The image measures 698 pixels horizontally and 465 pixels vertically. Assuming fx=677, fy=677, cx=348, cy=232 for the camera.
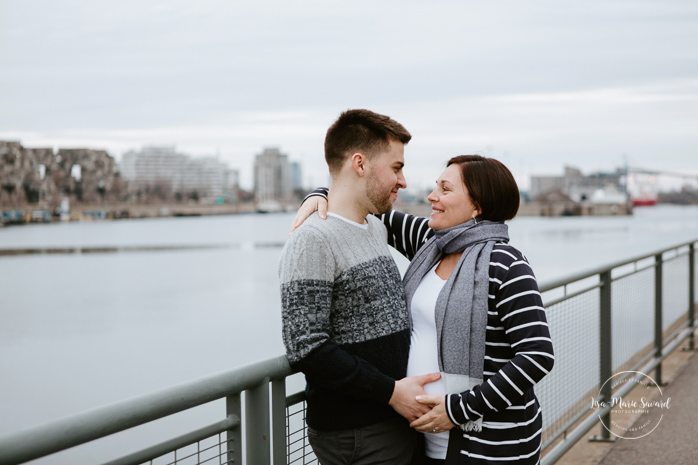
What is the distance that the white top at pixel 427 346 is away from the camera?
2020mm

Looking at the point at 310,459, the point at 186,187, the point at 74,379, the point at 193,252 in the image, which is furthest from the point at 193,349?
the point at 186,187

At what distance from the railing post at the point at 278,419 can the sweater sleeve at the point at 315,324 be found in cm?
9

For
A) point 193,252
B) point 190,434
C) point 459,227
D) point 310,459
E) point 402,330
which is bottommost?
point 193,252

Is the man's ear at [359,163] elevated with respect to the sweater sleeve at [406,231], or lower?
elevated

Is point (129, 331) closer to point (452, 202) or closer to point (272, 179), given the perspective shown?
point (452, 202)

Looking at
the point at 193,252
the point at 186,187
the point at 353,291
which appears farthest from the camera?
the point at 186,187

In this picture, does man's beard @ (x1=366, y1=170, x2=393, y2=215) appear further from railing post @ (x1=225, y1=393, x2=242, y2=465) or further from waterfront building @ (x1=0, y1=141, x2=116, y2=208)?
waterfront building @ (x1=0, y1=141, x2=116, y2=208)

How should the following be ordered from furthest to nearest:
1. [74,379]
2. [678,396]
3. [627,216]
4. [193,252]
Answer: [627,216]
[193,252]
[74,379]
[678,396]

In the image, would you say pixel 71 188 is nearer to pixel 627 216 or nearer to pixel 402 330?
pixel 627 216

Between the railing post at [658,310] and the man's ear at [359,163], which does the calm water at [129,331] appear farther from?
the man's ear at [359,163]

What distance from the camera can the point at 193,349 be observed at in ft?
65.3

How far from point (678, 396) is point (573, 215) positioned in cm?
13957

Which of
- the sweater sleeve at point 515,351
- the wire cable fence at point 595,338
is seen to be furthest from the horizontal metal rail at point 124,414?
the wire cable fence at point 595,338

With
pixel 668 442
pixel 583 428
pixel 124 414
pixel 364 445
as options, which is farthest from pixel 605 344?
pixel 124 414
